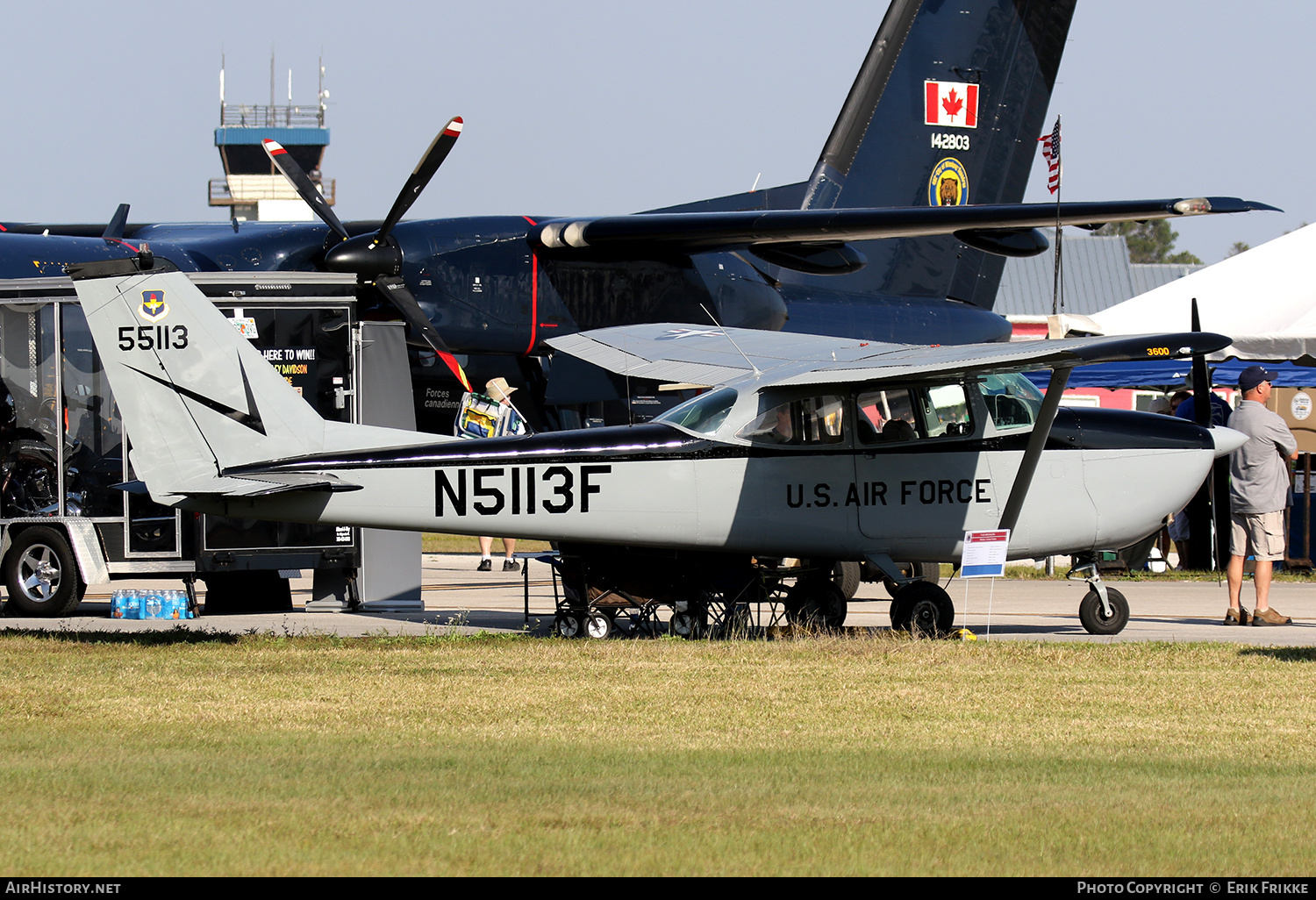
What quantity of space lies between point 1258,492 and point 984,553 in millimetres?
3478

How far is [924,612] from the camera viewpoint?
37.2ft

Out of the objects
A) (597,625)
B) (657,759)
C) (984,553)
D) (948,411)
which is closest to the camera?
(657,759)

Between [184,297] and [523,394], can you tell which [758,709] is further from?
[523,394]

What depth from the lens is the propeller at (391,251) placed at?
15852mm

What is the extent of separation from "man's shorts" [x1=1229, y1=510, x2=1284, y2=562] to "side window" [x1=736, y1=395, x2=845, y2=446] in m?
4.25

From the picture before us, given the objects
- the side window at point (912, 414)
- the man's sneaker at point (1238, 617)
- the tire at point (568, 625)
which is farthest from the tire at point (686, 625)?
the man's sneaker at point (1238, 617)

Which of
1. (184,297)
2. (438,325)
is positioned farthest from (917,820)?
(438,325)

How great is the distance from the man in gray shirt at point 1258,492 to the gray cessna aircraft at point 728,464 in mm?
831

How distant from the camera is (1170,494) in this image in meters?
11.7

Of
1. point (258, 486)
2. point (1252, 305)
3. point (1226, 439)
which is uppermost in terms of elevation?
point (1252, 305)

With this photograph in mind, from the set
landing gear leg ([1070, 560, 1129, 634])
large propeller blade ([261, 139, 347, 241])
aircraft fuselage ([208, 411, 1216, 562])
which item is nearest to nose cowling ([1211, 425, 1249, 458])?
aircraft fuselage ([208, 411, 1216, 562])

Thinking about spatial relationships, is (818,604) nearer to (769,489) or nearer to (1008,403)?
(769,489)

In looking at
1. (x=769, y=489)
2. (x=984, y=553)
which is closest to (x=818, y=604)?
(x=769, y=489)

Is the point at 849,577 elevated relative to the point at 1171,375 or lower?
lower
